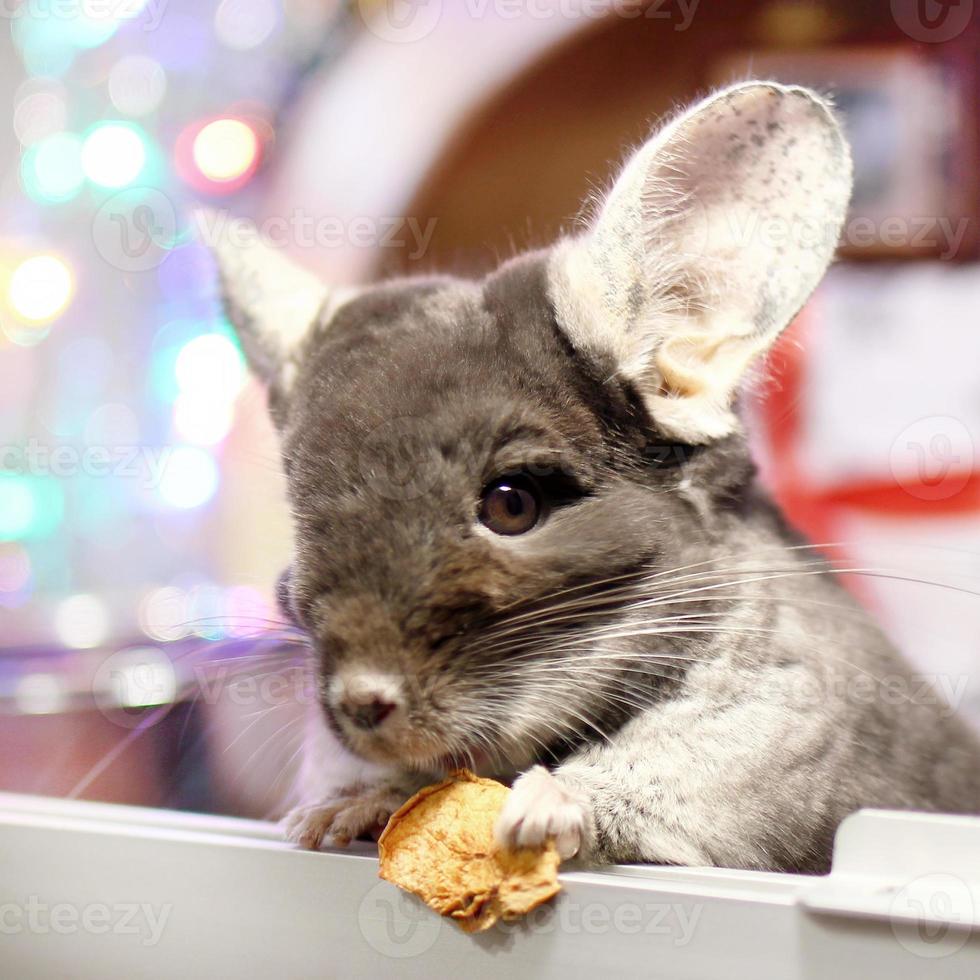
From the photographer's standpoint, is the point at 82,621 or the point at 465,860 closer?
the point at 465,860

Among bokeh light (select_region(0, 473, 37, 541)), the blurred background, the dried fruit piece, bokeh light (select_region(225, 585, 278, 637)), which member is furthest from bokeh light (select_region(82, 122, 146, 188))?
the dried fruit piece

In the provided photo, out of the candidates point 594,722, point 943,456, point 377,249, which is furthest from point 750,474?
point 943,456

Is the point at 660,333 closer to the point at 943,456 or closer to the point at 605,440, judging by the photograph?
the point at 605,440

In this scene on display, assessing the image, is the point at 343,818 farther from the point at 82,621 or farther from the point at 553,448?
the point at 82,621

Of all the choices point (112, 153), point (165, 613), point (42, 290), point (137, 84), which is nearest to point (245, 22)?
point (137, 84)

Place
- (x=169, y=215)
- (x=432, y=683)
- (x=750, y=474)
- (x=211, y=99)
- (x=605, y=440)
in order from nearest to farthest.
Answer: (x=432, y=683), (x=605, y=440), (x=750, y=474), (x=169, y=215), (x=211, y=99)
